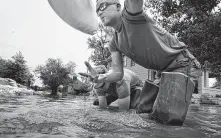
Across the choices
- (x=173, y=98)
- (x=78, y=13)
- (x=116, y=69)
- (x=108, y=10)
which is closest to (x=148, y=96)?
(x=116, y=69)

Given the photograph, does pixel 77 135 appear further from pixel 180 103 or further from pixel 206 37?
pixel 206 37

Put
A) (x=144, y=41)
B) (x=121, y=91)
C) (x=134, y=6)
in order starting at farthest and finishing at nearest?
(x=121, y=91), (x=144, y=41), (x=134, y=6)

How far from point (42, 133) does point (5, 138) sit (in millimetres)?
260

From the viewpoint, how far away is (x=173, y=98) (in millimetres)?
2119

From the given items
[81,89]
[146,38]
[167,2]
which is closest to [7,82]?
[81,89]

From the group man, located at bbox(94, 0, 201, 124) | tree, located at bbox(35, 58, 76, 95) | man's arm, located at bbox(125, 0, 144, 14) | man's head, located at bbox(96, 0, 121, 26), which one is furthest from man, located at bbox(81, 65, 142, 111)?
tree, located at bbox(35, 58, 76, 95)

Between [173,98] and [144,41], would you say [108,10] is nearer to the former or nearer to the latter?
[144,41]

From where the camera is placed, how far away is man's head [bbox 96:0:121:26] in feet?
7.55

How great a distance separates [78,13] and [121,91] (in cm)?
136

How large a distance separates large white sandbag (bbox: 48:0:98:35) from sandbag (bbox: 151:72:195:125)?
98 cm

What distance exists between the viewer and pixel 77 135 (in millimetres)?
1447

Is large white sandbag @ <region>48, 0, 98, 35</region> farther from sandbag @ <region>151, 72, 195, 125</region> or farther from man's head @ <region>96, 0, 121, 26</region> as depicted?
sandbag @ <region>151, 72, 195, 125</region>

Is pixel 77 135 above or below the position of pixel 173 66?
below

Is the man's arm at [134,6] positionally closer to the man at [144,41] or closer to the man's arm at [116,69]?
the man at [144,41]
